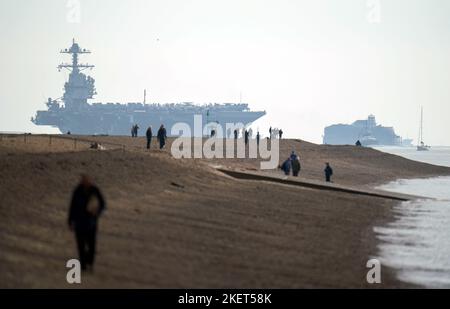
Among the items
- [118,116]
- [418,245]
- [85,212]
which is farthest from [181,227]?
[118,116]

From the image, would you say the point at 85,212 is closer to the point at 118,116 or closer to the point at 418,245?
the point at 418,245

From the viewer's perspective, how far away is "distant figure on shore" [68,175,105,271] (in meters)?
12.8

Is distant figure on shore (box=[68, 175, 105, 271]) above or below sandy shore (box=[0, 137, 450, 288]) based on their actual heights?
above

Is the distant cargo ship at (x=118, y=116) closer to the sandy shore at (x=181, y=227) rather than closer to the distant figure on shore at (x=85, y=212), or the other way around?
the sandy shore at (x=181, y=227)

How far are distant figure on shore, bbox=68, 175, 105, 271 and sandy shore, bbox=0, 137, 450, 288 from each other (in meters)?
0.57

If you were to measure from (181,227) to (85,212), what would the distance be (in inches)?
231

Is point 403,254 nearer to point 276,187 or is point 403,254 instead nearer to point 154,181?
point 154,181

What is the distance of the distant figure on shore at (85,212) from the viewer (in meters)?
12.8

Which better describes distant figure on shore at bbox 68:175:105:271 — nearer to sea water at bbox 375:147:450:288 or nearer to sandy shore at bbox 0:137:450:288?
sandy shore at bbox 0:137:450:288

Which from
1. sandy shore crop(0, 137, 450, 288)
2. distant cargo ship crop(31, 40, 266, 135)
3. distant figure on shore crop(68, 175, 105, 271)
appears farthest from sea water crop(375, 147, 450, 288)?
distant cargo ship crop(31, 40, 266, 135)

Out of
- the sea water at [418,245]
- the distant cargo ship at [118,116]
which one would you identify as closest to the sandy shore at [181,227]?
the sea water at [418,245]

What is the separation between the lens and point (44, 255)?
13.5 metres
